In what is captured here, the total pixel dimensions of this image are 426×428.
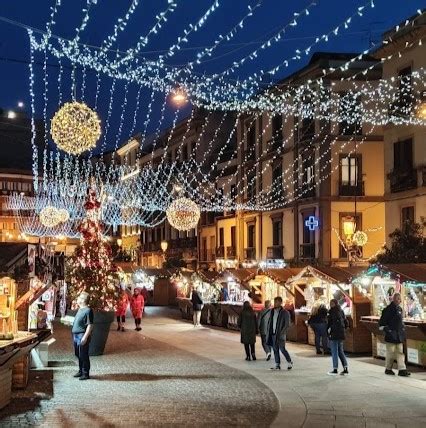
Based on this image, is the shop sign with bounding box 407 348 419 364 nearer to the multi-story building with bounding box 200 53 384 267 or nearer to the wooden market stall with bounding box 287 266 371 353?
the wooden market stall with bounding box 287 266 371 353

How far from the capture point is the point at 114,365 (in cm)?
1602

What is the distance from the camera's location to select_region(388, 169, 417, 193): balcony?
1105 inches

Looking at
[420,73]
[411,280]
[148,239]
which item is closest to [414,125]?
[420,73]

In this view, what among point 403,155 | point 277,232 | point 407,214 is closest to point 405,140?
point 403,155

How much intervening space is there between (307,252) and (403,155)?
30.9 feet

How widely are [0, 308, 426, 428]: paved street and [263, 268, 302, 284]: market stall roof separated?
553 centimetres

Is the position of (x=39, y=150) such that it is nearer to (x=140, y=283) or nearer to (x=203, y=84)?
(x=140, y=283)

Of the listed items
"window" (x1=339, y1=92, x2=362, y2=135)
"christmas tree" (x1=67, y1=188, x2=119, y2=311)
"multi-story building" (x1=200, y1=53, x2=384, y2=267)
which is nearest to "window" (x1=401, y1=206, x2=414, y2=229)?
"window" (x1=339, y1=92, x2=362, y2=135)

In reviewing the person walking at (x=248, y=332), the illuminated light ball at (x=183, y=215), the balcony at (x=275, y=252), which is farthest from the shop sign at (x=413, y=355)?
the balcony at (x=275, y=252)

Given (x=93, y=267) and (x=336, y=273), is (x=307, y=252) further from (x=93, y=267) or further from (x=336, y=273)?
(x=93, y=267)

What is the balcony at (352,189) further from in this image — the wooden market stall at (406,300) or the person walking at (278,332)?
the person walking at (278,332)

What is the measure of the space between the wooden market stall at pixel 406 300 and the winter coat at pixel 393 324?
1.17 metres

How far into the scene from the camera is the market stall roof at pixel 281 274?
23.8 metres

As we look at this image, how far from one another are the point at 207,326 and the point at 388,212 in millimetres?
8442
